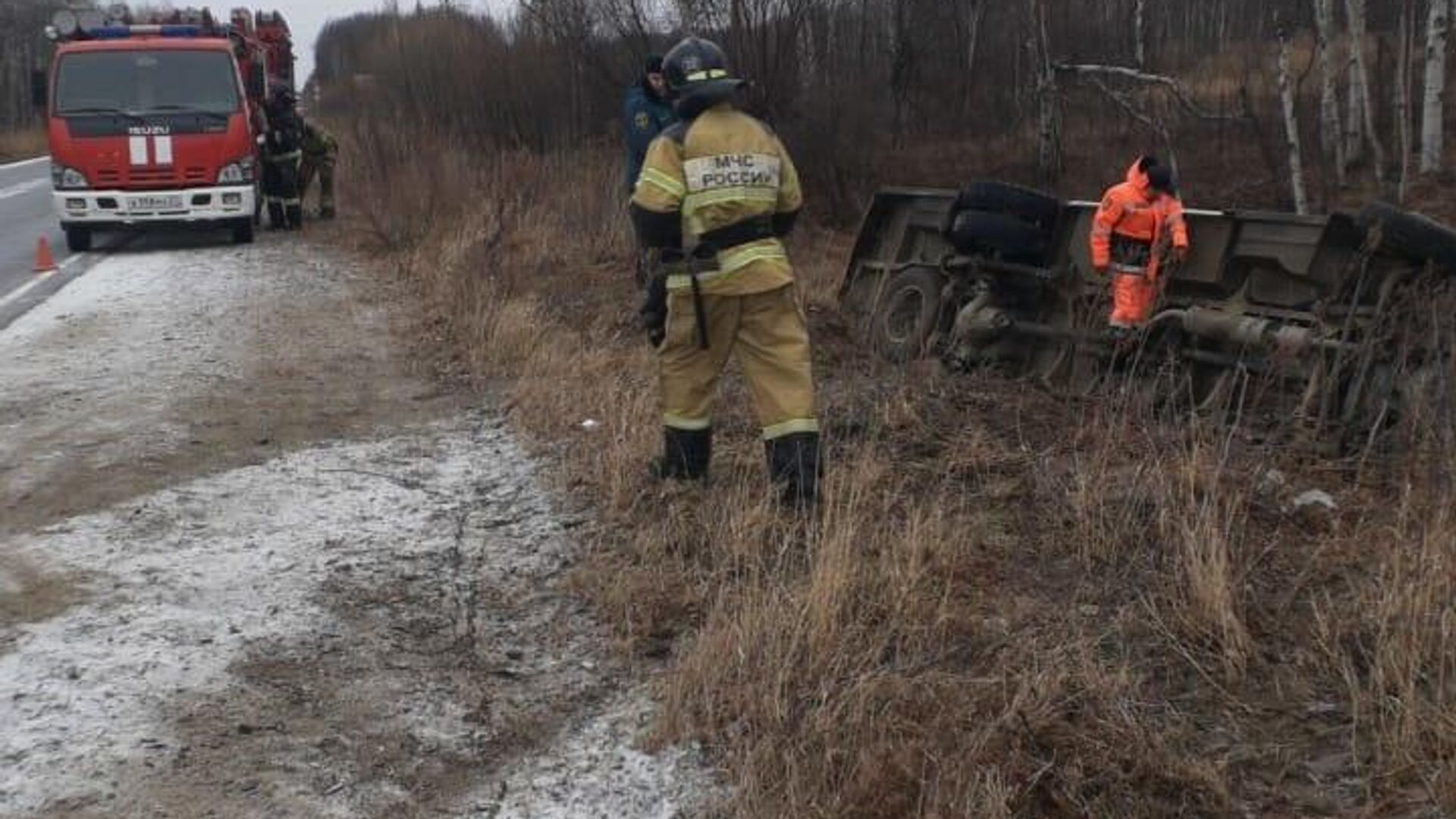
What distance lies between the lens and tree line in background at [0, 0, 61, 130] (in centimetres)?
5859

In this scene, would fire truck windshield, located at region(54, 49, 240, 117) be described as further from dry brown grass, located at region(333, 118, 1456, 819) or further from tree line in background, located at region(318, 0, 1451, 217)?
dry brown grass, located at region(333, 118, 1456, 819)

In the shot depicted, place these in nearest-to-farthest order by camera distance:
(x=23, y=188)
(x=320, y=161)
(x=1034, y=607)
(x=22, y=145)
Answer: (x=1034, y=607)
(x=320, y=161)
(x=23, y=188)
(x=22, y=145)

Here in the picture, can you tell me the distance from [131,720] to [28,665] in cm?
56

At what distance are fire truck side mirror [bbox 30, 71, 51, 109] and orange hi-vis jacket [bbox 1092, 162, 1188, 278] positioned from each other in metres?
11.8

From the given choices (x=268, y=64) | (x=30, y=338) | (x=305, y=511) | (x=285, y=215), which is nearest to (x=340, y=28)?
(x=268, y=64)

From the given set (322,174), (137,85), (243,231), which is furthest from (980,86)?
(137,85)

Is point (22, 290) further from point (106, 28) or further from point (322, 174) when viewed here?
point (322, 174)

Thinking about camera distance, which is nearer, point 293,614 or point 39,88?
point 293,614

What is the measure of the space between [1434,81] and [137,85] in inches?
536

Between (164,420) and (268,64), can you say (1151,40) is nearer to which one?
(268,64)

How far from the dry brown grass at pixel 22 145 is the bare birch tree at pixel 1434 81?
117 feet

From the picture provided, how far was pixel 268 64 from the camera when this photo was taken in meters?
21.0

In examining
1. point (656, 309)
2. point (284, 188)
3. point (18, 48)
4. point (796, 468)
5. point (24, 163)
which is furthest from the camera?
point (18, 48)

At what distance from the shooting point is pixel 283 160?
54.2ft
